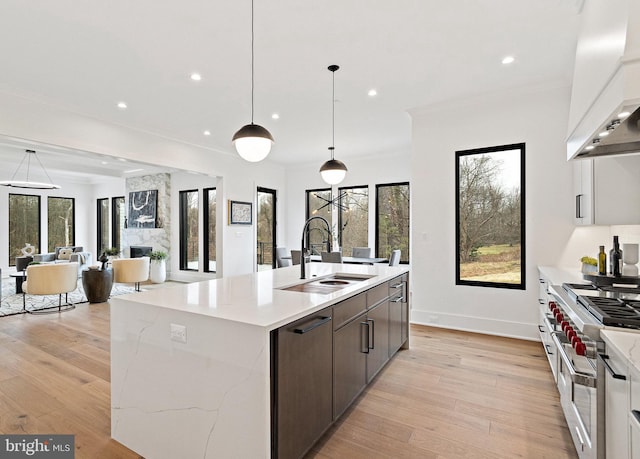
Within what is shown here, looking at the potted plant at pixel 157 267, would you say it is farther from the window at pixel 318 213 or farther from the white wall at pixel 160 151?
the window at pixel 318 213

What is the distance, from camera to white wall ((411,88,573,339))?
367cm

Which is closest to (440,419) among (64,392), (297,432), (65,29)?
(297,432)

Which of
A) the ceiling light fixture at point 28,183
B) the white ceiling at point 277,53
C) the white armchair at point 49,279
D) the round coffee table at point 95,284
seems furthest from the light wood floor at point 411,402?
the ceiling light fixture at point 28,183

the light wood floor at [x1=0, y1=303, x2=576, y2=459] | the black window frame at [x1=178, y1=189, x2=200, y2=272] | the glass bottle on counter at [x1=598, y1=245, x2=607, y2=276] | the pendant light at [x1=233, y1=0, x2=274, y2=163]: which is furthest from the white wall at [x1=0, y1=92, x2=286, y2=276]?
the glass bottle on counter at [x1=598, y1=245, x2=607, y2=276]

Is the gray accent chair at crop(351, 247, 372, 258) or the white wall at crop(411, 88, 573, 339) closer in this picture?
the white wall at crop(411, 88, 573, 339)

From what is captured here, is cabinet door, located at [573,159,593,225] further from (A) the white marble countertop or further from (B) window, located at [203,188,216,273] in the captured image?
(B) window, located at [203,188,216,273]

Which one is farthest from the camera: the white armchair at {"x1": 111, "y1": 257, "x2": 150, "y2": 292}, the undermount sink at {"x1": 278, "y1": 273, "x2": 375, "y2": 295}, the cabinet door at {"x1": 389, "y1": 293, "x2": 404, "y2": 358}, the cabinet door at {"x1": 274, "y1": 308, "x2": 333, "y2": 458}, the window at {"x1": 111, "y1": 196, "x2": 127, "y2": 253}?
the window at {"x1": 111, "y1": 196, "x2": 127, "y2": 253}

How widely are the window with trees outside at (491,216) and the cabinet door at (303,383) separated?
2877 millimetres

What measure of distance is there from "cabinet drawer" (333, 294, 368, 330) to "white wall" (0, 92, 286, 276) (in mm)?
4438

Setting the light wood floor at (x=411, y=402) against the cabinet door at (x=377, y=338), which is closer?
the light wood floor at (x=411, y=402)

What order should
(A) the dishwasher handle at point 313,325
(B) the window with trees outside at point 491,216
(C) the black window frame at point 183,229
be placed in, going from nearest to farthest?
(A) the dishwasher handle at point 313,325
(B) the window with trees outside at point 491,216
(C) the black window frame at point 183,229

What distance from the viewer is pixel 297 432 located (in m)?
1.64

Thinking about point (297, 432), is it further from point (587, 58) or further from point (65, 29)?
point (65, 29)

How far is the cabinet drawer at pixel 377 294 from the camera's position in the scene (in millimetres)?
2533
